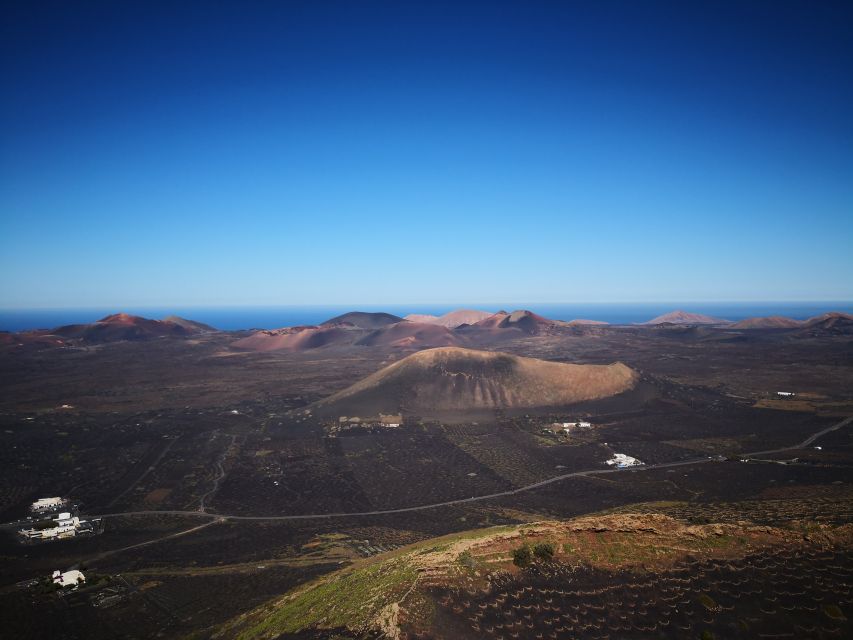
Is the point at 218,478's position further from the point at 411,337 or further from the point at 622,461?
the point at 411,337

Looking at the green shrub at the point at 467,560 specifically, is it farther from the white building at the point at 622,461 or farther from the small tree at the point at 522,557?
the white building at the point at 622,461

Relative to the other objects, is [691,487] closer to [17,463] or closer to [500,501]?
[500,501]

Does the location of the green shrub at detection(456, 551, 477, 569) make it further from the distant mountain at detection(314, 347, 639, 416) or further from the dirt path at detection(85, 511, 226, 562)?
the distant mountain at detection(314, 347, 639, 416)

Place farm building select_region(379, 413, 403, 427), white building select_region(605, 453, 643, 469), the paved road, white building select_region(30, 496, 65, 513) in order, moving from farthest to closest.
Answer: farm building select_region(379, 413, 403, 427)
white building select_region(605, 453, 643, 469)
white building select_region(30, 496, 65, 513)
the paved road

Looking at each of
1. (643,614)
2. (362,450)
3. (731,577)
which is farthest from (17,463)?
(731,577)

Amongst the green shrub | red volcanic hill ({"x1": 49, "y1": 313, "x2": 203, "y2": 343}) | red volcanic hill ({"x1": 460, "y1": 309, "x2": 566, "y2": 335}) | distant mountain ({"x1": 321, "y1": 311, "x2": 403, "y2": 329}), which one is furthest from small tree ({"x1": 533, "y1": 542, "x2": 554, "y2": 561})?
distant mountain ({"x1": 321, "y1": 311, "x2": 403, "y2": 329})

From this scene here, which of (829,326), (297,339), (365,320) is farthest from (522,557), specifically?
(829,326)
